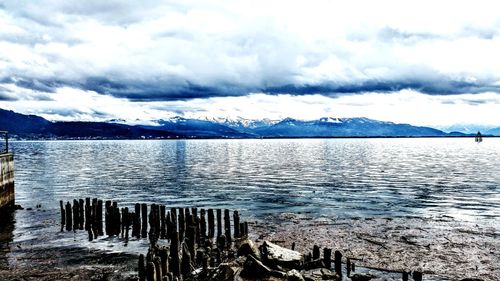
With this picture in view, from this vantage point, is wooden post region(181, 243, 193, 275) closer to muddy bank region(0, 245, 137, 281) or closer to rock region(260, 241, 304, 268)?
muddy bank region(0, 245, 137, 281)

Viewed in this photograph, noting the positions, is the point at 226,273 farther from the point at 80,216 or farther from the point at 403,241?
the point at 80,216

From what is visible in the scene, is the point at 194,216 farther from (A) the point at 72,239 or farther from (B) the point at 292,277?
(B) the point at 292,277

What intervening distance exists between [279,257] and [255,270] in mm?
2215

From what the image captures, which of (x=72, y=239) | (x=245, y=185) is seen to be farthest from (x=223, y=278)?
(x=245, y=185)

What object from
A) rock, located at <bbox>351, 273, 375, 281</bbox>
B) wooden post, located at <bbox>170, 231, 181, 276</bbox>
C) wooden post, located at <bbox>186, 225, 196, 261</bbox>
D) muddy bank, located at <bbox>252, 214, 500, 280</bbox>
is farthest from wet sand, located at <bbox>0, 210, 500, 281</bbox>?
wooden post, located at <bbox>186, 225, 196, 261</bbox>

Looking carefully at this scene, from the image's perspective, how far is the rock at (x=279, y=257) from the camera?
19.2 metres

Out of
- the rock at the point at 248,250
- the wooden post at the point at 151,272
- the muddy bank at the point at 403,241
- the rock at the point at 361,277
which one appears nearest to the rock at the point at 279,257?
the rock at the point at 248,250

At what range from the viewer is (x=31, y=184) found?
59781 mm

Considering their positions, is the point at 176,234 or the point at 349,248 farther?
the point at 349,248

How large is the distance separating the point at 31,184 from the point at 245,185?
31505 mm

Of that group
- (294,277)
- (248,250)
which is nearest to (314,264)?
(248,250)

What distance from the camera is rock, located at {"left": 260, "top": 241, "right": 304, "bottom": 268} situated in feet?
63.0

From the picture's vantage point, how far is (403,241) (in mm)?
26797

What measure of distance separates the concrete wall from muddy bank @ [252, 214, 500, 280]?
2240 cm
